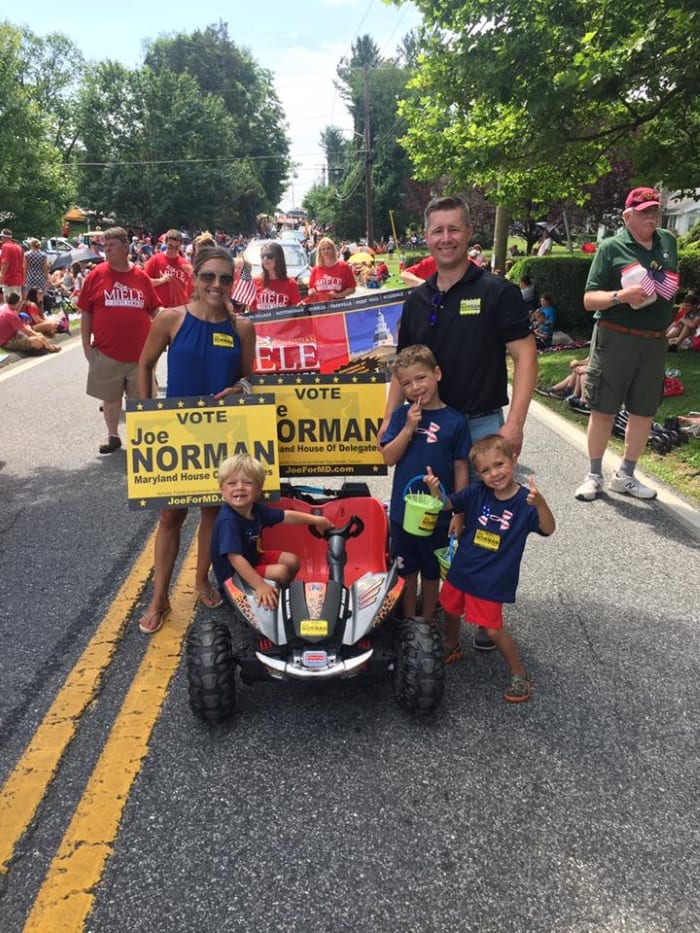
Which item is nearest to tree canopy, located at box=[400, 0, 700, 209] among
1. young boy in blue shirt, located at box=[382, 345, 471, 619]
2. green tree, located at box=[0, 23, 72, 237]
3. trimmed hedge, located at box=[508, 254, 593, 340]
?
trimmed hedge, located at box=[508, 254, 593, 340]

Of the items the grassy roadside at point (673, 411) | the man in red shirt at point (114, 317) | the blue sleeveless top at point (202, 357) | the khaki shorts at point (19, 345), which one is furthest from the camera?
the khaki shorts at point (19, 345)

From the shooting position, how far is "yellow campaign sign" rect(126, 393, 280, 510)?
135 inches

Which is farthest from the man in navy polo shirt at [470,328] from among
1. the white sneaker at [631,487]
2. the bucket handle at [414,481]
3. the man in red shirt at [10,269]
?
the man in red shirt at [10,269]

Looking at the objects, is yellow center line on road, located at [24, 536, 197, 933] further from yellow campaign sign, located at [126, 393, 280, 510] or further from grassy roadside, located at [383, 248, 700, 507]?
grassy roadside, located at [383, 248, 700, 507]

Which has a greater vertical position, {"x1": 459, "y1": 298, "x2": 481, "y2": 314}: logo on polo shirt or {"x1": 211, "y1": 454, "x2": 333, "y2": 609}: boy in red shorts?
{"x1": 459, "y1": 298, "x2": 481, "y2": 314}: logo on polo shirt

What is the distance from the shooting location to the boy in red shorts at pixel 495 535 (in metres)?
2.92

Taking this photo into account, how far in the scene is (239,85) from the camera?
70750 mm

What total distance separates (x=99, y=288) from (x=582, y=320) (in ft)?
34.7

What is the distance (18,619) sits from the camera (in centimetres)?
366

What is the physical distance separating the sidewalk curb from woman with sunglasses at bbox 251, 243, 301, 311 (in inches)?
127

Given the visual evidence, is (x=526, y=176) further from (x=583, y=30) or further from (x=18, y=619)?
(x=18, y=619)

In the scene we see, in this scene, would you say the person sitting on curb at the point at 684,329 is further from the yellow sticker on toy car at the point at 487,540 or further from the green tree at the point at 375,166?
the green tree at the point at 375,166

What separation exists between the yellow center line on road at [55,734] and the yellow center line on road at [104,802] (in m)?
0.17

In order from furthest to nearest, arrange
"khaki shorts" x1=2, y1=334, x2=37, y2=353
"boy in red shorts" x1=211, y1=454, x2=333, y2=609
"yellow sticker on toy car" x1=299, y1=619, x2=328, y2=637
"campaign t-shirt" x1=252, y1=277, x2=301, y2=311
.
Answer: "khaki shorts" x1=2, y1=334, x2=37, y2=353, "campaign t-shirt" x1=252, y1=277, x2=301, y2=311, "boy in red shorts" x1=211, y1=454, x2=333, y2=609, "yellow sticker on toy car" x1=299, y1=619, x2=328, y2=637
